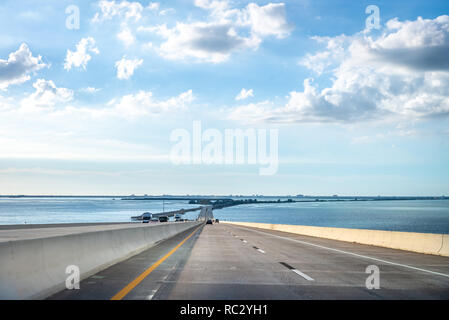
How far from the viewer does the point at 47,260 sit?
8.62 m

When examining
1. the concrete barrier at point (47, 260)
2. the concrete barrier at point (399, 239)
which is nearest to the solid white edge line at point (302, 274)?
the concrete barrier at point (47, 260)

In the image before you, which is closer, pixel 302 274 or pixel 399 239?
pixel 302 274

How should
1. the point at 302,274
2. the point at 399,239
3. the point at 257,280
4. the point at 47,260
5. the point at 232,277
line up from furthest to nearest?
the point at 399,239
the point at 302,274
the point at 232,277
the point at 257,280
the point at 47,260

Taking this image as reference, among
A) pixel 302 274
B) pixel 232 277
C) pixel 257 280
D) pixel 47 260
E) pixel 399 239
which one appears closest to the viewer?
pixel 47 260

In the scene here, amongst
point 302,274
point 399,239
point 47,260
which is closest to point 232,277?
point 302,274

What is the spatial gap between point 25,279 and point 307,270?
756 cm

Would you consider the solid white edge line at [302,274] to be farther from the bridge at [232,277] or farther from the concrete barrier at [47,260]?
the concrete barrier at [47,260]

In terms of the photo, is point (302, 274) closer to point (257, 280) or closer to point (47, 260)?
point (257, 280)

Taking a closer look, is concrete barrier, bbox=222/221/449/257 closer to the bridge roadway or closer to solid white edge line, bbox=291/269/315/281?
the bridge roadway

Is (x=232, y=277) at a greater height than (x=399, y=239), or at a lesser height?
greater

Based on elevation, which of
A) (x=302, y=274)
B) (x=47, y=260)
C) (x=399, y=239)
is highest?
(x=47, y=260)

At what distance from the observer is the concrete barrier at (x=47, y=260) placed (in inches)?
280

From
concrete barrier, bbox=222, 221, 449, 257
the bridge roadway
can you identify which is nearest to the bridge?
the bridge roadway
